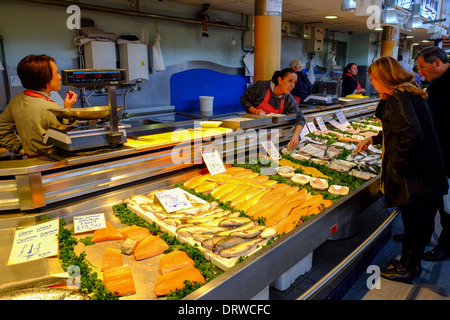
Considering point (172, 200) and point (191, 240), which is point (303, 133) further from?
point (191, 240)

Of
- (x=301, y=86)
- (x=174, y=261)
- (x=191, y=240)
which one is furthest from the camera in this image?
(x=301, y=86)

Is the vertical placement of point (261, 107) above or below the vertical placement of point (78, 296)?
above

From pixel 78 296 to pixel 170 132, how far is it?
195 centimetres

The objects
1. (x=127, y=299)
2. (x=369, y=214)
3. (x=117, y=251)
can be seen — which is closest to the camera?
(x=127, y=299)

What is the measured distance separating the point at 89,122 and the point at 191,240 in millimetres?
1152

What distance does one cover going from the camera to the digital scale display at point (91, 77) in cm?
218

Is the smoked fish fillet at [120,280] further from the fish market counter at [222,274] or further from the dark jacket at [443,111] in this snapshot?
the dark jacket at [443,111]

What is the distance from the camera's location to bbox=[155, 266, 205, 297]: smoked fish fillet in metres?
1.80

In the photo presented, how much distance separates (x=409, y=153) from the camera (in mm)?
2820

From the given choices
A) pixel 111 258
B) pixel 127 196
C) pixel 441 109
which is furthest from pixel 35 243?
pixel 441 109
